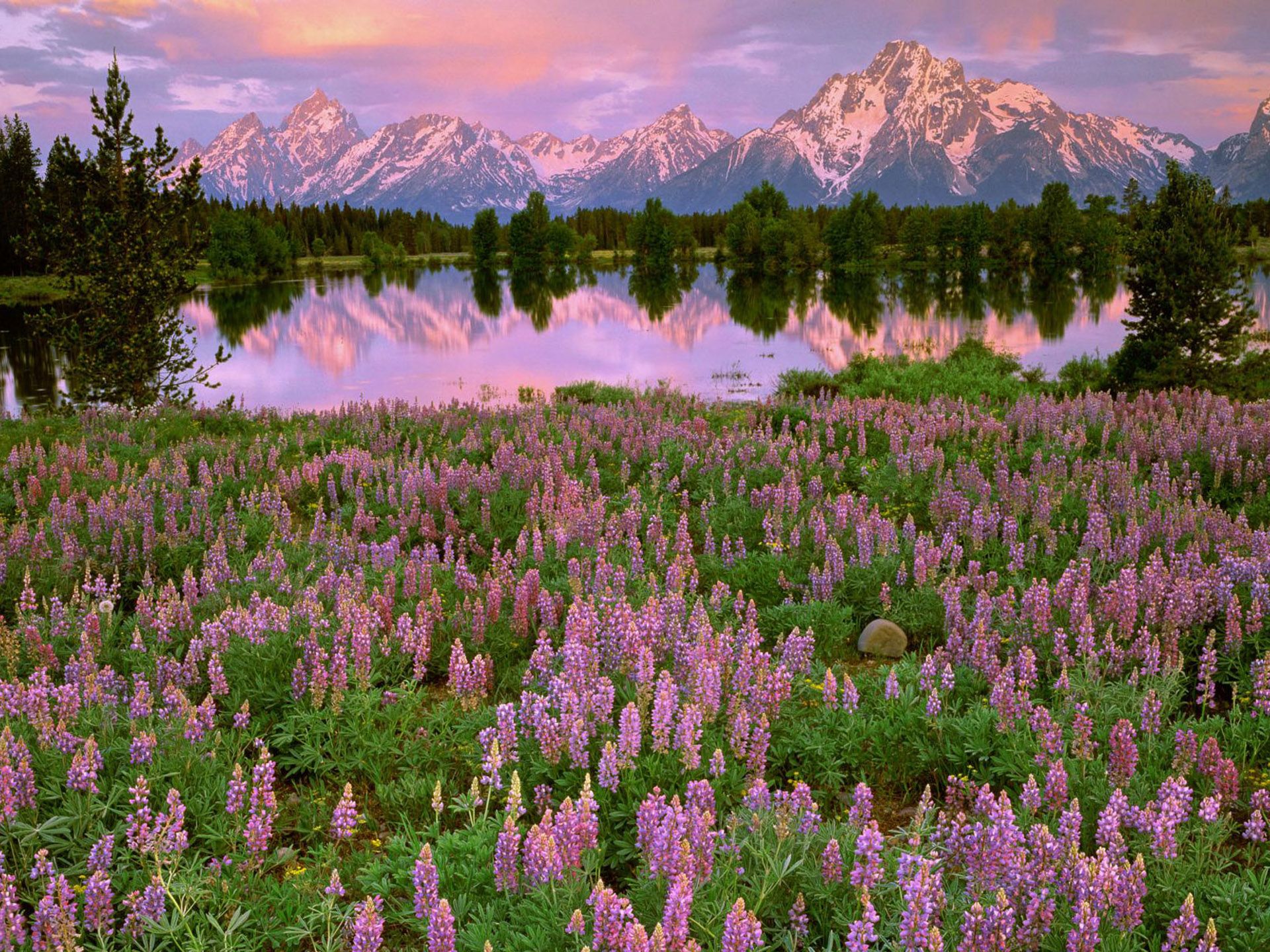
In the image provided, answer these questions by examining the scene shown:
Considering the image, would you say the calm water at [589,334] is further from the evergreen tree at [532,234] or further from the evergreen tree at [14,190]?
the evergreen tree at [532,234]

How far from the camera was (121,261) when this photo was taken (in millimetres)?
20516

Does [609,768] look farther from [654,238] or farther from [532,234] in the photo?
[532,234]

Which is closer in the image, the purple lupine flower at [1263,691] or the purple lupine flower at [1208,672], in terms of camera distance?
the purple lupine flower at [1263,691]

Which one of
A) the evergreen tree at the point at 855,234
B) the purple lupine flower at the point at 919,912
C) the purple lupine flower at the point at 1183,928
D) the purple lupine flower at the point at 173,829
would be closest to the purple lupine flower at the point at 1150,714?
the purple lupine flower at the point at 1183,928

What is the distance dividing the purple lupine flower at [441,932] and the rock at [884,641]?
5.27m

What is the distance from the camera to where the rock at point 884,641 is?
802 cm

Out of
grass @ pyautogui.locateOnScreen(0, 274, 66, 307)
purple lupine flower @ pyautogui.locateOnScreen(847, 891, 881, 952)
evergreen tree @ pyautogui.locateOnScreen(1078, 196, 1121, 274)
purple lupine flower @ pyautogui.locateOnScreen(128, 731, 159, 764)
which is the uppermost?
evergreen tree @ pyautogui.locateOnScreen(1078, 196, 1121, 274)

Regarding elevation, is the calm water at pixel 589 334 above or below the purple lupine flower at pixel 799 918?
above

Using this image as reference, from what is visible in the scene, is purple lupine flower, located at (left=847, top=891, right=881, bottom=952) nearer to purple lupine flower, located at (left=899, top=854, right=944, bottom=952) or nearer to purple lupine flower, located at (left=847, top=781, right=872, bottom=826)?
purple lupine flower, located at (left=899, top=854, right=944, bottom=952)

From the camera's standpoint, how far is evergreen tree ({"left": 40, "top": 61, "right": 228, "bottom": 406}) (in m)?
20.4

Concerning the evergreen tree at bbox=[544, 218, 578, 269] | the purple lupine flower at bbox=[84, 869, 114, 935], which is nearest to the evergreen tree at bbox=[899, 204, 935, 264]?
the evergreen tree at bbox=[544, 218, 578, 269]

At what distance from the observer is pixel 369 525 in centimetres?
1062

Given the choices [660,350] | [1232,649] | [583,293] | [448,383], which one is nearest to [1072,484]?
[1232,649]

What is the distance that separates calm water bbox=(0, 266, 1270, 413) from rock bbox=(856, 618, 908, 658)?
1973cm
